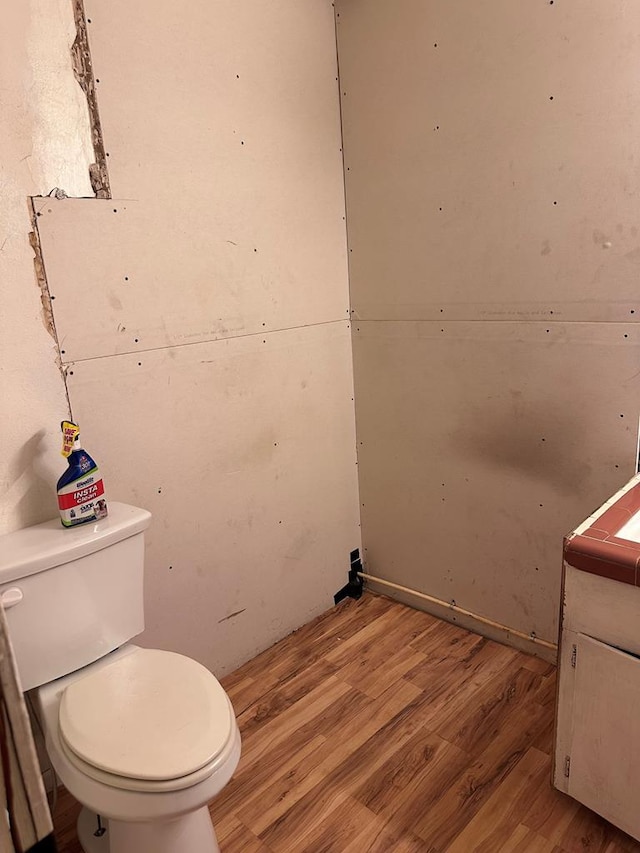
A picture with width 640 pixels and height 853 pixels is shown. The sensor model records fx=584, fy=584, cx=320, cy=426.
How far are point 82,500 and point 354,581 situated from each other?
4.33 ft

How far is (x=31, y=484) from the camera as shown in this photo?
1466 mm

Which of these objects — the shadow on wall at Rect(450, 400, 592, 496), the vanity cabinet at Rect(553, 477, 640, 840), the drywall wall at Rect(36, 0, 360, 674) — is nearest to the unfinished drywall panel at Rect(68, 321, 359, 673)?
the drywall wall at Rect(36, 0, 360, 674)

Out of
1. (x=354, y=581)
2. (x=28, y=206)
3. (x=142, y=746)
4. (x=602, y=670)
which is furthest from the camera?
(x=354, y=581)

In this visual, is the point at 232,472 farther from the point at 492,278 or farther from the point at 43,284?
the point at 492,278

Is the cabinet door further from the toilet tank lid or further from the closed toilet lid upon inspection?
the toilet tank lid

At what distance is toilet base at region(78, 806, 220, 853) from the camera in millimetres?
1199

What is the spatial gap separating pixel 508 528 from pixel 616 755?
78 cm

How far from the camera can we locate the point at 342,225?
7.10ft

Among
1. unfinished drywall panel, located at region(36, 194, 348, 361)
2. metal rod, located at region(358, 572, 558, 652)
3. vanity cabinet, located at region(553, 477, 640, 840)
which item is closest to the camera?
vanity cabinet, located at region(553, 477, 640, 840)

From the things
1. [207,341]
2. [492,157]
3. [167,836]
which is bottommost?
[167,836]

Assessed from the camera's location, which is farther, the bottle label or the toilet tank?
the bottle label

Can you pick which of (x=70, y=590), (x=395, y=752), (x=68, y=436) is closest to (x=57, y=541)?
(x=70, y=590)

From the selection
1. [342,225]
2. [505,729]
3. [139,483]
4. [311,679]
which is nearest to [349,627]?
[311,679]

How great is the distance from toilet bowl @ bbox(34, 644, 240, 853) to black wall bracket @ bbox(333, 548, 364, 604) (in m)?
1.10
